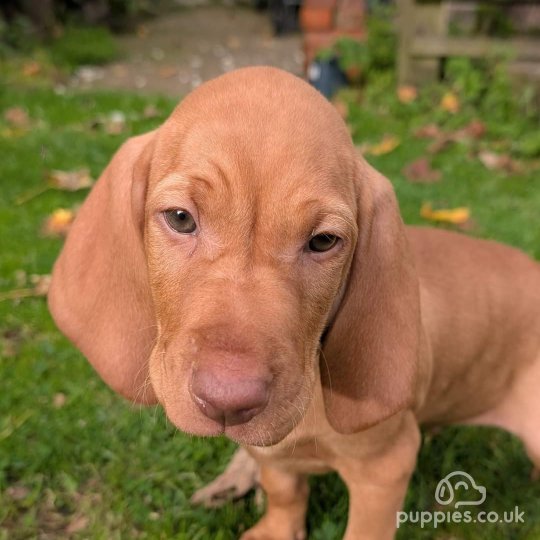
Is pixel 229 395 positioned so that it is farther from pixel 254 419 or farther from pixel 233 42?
pixel 233 42

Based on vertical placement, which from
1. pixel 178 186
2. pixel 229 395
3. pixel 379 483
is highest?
pixel 178 186

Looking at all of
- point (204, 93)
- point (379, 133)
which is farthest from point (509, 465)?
point (379, 133)

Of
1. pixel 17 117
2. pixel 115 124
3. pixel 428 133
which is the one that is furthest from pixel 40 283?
pixel 428 133

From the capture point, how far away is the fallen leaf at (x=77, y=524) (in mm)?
2852

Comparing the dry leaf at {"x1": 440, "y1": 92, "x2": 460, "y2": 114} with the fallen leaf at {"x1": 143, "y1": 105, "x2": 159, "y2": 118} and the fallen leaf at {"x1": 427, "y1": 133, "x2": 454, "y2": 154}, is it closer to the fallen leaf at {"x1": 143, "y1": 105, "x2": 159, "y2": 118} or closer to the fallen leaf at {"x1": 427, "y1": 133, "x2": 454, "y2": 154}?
the fallen leaf at {"x1": 427, "y1": 133, "x2": 454, "y2": 154}

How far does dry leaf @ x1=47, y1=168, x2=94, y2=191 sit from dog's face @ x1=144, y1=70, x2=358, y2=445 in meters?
3.42

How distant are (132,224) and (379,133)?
186 inches

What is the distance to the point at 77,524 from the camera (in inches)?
113

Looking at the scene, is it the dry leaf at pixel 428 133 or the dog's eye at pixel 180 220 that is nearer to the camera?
the dog's eye at pixel 180 220

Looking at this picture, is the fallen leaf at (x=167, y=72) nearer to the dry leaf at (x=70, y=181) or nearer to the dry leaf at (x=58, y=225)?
the dry leaf at (x=70, y=181)

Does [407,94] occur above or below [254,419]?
below

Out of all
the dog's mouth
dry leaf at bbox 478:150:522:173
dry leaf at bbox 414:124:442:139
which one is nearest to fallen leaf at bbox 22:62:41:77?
dry leaf at bbox 414:124:442:139

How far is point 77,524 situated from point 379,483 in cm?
123

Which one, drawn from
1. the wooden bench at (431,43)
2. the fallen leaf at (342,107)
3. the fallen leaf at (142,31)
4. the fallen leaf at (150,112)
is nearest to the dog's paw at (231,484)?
the fallen leaf at (342,107)
